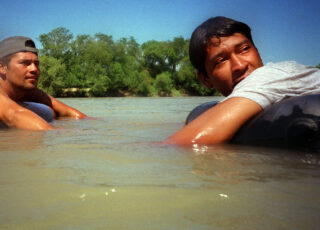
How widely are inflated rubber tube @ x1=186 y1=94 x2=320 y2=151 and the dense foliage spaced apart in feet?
131

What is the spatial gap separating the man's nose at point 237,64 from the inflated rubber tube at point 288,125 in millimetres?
607

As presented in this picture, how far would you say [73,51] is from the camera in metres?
50.9

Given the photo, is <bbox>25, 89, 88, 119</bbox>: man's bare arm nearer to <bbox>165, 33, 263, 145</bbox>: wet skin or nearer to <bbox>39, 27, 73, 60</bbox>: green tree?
<bbox>165, 33, 263, 145</bbox>: wet skin

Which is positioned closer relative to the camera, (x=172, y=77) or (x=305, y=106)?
(x=305, y=106)

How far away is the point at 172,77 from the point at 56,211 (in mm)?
60399

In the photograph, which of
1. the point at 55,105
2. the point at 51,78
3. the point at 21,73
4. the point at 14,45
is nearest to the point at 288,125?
the point at 21,73

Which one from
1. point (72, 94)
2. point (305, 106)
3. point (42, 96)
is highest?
point (305, 106)

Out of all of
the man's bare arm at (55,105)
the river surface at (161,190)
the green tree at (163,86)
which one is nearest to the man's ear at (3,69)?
the man's bare arm at (55,105)

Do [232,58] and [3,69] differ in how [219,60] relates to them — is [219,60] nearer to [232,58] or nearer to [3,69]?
[232,58]

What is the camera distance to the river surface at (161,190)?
0.98 m

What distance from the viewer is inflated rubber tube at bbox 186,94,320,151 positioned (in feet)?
7.05

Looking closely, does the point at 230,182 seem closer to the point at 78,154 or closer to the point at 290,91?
the point at 78,154

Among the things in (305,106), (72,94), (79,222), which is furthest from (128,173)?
(72,94)

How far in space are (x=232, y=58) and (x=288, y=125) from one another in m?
0.92
